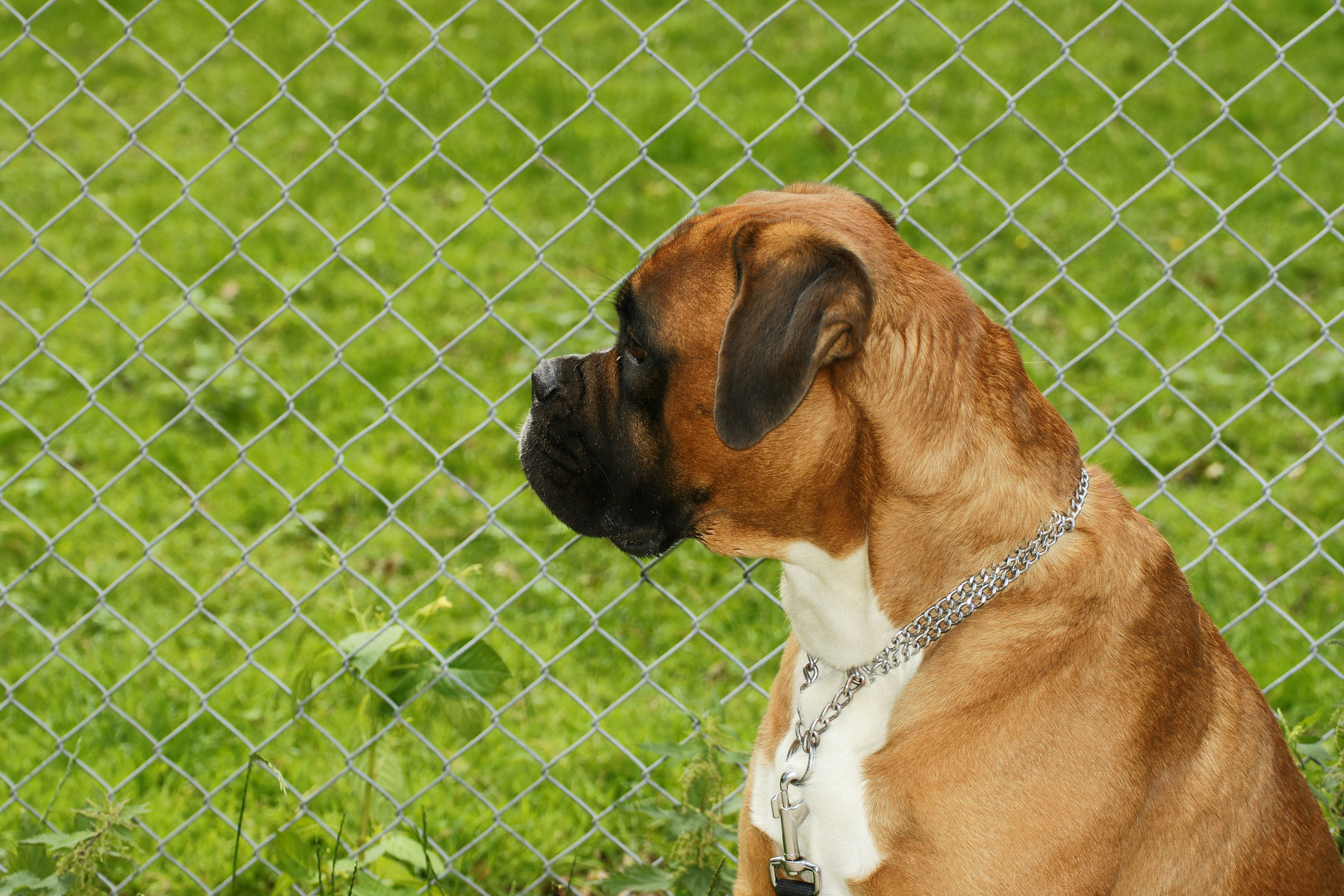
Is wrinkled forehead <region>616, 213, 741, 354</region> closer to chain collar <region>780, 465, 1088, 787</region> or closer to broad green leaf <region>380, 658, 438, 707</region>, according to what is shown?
chain collar <region>780, 465, 1088, 787</region>

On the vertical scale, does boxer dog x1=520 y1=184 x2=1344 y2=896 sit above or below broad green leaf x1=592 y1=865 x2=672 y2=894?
above

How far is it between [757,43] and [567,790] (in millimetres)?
6138

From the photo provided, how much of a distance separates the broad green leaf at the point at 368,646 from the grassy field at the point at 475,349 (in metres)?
0.10

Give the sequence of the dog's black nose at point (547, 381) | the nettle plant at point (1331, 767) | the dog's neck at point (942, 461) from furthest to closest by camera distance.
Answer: the nettle plant at point (1331, 767) < the dog's black nose at point (547, 381) < the dog's neck at point (942, 461)

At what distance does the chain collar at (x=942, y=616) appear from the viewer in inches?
88.6

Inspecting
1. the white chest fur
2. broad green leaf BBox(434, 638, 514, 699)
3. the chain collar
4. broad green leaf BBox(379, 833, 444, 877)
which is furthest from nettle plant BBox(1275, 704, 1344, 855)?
broad green leaf BBox(379, 833, 444, 877)

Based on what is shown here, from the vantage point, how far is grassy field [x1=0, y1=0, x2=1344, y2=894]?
3.25m

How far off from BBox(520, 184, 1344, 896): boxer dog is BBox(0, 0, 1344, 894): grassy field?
1.98 feet

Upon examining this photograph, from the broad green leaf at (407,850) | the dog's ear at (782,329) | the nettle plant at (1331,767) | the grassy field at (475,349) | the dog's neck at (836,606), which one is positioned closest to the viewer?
the dog's ear at (782,329)

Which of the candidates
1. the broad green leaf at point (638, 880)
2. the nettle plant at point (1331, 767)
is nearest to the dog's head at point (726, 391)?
the broad green leaf at point (638, 880)

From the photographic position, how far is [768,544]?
2.43m

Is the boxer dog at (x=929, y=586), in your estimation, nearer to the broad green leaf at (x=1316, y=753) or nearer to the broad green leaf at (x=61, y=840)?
the broad green leaf at (x=1316, y=753)

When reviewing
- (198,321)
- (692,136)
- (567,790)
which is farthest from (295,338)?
(567,790)

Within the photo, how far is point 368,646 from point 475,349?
2862 millimetres
